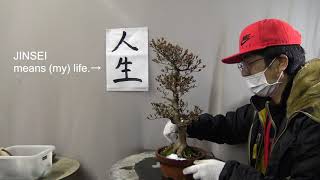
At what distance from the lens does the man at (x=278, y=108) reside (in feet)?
2.97

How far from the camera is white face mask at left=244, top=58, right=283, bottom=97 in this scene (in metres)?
1.07

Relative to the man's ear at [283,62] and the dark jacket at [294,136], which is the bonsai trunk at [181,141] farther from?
the man's ear at [283,62]

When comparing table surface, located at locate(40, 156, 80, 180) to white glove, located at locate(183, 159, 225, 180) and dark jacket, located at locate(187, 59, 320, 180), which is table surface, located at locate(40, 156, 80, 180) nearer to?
white glove, located at locate(183, 159, 225, 180)

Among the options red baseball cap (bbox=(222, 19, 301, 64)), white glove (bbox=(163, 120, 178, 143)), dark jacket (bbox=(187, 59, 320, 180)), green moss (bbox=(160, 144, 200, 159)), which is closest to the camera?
dark jacket (bbox=(187, 59, 320, 180))

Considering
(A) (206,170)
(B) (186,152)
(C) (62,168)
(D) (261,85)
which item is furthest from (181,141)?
(C) (62,168)

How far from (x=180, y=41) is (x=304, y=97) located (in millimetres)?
685

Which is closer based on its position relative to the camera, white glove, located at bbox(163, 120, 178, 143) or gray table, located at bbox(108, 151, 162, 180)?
gray table, located at bbox(108, 151, 162, 180)

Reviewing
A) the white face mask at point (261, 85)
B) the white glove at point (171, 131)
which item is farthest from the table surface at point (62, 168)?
the white face mask at point (261, 85)

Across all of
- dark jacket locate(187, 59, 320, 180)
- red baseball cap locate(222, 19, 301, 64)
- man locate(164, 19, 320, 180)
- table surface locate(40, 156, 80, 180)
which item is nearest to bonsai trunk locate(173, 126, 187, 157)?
man locate(164, 19, 320, 180)

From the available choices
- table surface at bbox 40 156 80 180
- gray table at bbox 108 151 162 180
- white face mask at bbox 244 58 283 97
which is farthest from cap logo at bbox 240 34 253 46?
table surface at bbox 40 156 80 180

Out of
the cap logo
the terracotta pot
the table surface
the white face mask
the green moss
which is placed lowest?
the table surface

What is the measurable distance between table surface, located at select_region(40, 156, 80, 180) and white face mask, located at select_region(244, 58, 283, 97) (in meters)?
0.96

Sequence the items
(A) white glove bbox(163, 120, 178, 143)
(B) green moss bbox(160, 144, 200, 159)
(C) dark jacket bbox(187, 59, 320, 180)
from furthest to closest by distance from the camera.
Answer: (A) white glove bbox(163, 120, 178, 143), (B) green moss bbox(160, 144, 200, 159), (C) dark jacket bbox(187, 59, 320, 180)

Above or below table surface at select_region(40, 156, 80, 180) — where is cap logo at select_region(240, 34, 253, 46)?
above
